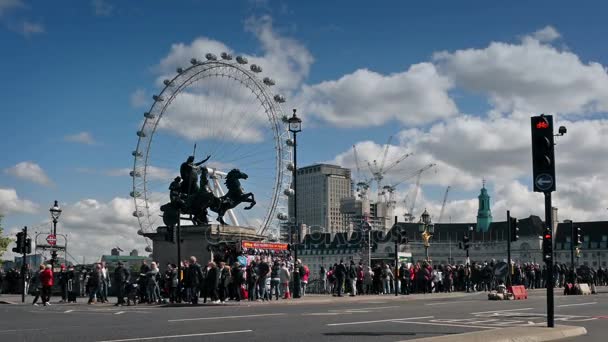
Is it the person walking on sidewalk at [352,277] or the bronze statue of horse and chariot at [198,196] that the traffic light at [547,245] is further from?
the bronze statue of horse and chariot at [198,196]

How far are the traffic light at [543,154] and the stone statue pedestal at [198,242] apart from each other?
27.4m

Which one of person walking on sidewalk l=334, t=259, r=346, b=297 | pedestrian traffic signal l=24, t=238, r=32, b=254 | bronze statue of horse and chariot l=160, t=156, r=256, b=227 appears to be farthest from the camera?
bronze statue of horse and chariot l=160, t=156, r=256, b=227

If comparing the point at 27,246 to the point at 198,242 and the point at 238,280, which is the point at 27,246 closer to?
the point at 198,242

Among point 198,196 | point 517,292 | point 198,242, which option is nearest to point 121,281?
point 198,242

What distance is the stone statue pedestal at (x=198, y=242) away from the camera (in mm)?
44994

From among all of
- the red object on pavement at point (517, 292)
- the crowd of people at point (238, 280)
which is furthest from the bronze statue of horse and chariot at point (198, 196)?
the red object on pavement at point (517, 292)

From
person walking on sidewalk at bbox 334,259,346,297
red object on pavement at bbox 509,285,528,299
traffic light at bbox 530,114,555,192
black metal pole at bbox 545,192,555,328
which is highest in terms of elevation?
traffic light at bbox 530,114,555,192

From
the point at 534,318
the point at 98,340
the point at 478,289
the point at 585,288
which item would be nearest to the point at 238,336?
the point at 98,340

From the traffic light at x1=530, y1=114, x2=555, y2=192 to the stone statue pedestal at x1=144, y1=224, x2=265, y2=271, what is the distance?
27362mm

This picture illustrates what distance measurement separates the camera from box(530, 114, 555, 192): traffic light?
1752 centimetres

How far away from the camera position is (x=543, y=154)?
17.5 metres

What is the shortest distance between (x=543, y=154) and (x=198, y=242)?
30.5 metres

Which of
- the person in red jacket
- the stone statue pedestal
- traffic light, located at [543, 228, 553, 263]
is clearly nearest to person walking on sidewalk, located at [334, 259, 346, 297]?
the stone statue pedestal

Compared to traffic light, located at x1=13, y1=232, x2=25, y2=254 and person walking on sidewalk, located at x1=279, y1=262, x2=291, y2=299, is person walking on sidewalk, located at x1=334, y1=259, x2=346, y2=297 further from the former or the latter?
traffic light, located at x1=13, y1=232, x2=25, y2=254
